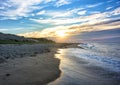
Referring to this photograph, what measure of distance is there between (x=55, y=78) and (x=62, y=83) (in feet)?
3.80

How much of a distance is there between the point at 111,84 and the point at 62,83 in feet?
9.81

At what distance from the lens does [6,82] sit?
924 centimetres

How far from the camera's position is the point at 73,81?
1016 centimetres

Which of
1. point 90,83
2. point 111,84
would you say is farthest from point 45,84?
point 111,84

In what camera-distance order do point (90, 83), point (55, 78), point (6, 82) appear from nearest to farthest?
point (6, 82)
point (90, 83)
point (55, 78)

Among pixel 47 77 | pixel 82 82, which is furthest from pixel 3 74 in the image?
pixel 82 82

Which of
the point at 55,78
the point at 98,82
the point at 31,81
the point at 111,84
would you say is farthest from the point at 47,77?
the point at 111,84

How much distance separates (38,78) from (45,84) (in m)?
1.19

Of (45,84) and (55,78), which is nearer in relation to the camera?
(45,84)

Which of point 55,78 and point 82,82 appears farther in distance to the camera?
point 55,78

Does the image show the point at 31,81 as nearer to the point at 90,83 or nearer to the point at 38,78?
the point at 38,78

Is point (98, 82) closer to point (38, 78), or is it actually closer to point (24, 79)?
point (38, 78)

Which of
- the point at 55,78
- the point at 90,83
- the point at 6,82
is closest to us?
the point at 6,82

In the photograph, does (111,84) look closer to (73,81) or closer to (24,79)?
(73,81)
